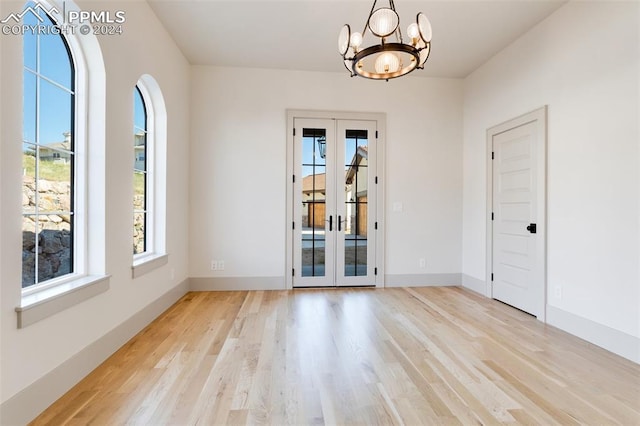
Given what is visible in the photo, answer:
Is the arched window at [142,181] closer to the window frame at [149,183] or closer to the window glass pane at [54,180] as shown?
the window frame at [149,183]

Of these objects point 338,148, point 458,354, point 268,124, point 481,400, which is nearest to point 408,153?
point 338,148

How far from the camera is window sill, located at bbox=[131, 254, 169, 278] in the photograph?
2.88 metres

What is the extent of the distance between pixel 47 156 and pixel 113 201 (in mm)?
559

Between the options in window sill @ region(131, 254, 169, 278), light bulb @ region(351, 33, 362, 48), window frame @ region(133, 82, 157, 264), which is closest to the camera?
light bulb @ region(351, 33, 362, 48)

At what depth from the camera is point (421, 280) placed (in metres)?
4.83

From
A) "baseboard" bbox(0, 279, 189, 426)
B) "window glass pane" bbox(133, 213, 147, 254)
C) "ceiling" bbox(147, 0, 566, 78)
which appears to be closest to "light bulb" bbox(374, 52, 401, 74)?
"ceiling" bbox(147, 0, 566, 78)

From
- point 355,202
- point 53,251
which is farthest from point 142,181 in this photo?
point 355,202

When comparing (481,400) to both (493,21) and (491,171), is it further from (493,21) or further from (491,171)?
(493,21)

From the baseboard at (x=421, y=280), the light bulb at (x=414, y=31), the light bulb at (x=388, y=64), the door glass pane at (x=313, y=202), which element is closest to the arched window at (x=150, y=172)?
the door glass pane at (x=313, y=202)

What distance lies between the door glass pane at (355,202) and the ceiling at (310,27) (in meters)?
1.13

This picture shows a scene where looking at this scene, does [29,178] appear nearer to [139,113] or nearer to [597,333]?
[139,113]

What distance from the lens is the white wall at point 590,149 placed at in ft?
8.34

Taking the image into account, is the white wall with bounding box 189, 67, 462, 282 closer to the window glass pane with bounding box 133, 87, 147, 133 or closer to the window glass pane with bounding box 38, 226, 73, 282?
the window glass pane with bounding box 133, 87, 147, 133

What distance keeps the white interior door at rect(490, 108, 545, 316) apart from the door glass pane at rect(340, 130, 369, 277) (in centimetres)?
171
